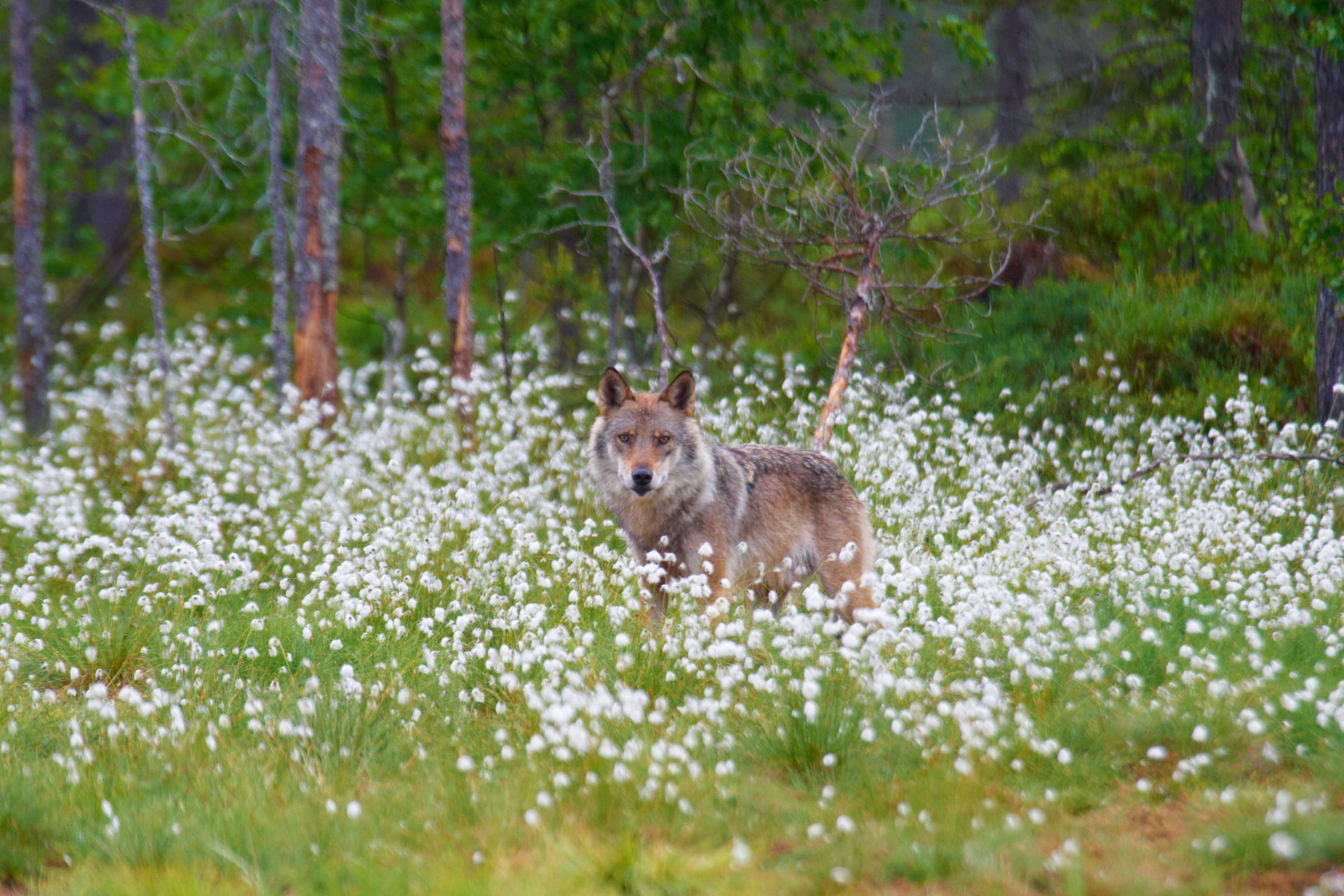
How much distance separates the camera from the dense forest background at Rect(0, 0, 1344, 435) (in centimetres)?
1084

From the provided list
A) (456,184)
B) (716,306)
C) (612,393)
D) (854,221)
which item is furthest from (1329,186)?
(456,184)

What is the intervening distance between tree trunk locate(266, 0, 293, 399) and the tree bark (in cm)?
687

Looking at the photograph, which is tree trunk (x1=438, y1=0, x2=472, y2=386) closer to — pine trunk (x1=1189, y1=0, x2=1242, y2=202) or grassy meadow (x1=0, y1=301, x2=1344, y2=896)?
grassy meadow (x1=0, y1=301, x2=1344, y2=896)

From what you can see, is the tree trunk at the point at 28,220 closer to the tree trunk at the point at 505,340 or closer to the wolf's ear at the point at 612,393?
the tree trunk at the point at 505,340

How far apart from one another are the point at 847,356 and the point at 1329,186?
14.5ft

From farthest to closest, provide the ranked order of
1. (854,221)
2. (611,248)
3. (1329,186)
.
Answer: (611,248) < (854,221) < (1329,186)

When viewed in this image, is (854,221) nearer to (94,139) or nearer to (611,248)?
(611,248)

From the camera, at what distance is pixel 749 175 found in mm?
10766

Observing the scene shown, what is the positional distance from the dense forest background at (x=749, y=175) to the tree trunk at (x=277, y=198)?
5cm

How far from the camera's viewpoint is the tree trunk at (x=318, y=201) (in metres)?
10.8

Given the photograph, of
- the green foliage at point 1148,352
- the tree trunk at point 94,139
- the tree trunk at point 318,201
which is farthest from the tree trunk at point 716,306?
the tree trunk at point 94,139

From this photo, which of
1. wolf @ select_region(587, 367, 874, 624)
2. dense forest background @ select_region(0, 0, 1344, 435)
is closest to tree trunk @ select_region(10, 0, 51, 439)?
dense forest background @ select_region(0, 0, 1344, 435)

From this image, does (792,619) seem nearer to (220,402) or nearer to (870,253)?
(870,253)

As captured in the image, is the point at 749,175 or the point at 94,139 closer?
the point at 749,175
